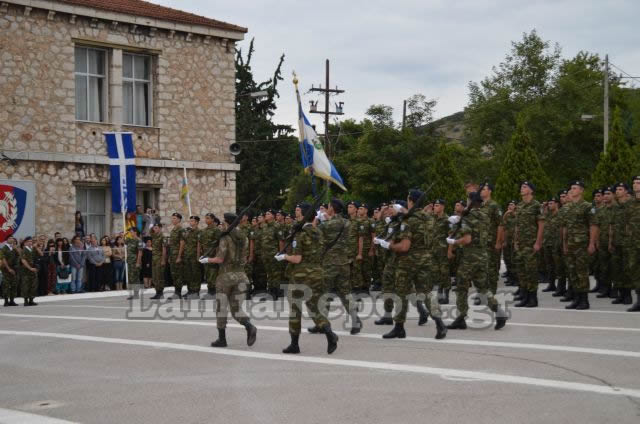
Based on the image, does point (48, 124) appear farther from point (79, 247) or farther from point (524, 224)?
point (524, 224)

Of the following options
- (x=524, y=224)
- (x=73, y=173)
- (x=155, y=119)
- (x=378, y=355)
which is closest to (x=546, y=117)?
(x=155, y=119)

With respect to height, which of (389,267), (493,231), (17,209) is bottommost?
(389,267)

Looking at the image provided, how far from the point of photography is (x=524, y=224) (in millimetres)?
15672

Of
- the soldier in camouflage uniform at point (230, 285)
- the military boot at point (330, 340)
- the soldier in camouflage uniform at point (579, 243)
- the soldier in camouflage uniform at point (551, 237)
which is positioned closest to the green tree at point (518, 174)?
the soldier in camouflage uniform at point (551, 237)

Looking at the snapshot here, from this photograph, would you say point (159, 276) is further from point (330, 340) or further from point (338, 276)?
point (330, 340)

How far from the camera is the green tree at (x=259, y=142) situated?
152 ft

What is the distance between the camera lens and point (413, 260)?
1191 cm

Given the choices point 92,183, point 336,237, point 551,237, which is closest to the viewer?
point 336,237

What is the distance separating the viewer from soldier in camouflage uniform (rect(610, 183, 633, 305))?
16.1 m

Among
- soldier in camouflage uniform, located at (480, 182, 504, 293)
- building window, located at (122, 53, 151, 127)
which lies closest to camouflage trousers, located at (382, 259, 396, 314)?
soldier in camouflage uniform, located at (480, 182, 504, 293)

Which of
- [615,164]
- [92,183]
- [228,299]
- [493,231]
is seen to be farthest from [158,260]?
[615,164]

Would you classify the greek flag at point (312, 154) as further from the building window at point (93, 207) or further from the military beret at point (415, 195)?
the military beret at point (415, 195)

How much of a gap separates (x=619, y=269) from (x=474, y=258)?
514cm

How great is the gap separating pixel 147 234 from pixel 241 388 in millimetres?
17900
